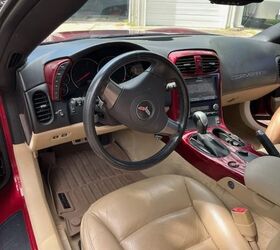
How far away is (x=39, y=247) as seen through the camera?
1303 mm

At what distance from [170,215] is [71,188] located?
2.38ft

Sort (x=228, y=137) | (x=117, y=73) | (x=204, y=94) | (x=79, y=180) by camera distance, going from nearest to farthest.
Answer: (x=117, y=73) → (x=228, y=137) → (x=204, y=94) → (x=79, y=180)

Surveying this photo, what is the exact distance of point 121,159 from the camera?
1.54 metres

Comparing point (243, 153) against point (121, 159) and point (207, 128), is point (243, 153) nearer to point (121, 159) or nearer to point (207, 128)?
point (207, 128)

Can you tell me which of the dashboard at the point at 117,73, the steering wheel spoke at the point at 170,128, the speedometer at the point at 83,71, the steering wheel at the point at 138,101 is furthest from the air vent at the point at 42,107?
the steering wheel spoke at the point at 170,128

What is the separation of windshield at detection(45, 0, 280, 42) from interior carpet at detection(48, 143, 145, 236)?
0.72m

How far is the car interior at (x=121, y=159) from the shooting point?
3.75 ft

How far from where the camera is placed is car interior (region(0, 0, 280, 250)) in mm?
1144

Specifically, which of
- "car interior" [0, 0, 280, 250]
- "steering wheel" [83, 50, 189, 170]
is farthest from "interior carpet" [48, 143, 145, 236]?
"steering wheel" [83, 50, 189, 170]

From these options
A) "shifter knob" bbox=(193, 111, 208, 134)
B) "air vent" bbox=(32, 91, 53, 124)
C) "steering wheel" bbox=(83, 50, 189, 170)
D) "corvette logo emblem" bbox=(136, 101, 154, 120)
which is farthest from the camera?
"shifter knob" bbox=(193, 111, 208, 134)

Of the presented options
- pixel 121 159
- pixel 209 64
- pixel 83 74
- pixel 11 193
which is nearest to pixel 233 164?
pixel 121 159

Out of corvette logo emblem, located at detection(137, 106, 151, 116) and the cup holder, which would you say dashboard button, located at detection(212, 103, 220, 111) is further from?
corvette logo emblem, located at detection(137, 106, 151, 116)

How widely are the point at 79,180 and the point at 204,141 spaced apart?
0.75m

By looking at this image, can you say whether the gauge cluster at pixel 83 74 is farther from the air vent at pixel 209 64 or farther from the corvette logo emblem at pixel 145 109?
the air vent at pixel 209 64
